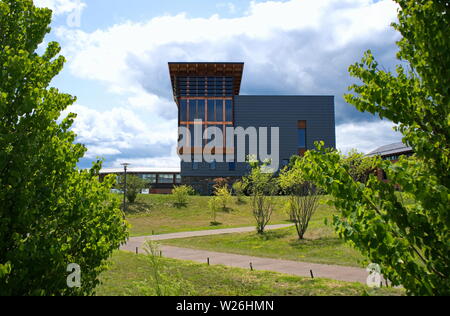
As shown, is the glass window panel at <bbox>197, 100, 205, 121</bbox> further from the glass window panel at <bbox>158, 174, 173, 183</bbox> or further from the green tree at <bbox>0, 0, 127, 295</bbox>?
the green tree at <bbox>0, 0, 127, 295</bbox>

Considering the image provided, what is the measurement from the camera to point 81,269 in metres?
5.37

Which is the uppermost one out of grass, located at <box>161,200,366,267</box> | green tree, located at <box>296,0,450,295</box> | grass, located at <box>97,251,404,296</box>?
green tree, located at <box>296,0,450,295</box>

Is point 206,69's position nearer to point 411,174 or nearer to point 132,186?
point 132,186

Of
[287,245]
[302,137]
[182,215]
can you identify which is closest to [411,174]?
[287,245]

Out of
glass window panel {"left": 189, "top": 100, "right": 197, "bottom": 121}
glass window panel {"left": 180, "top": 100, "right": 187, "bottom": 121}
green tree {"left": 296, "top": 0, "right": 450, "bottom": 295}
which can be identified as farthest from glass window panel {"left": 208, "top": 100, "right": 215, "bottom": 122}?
green tree {"left": 296, "top": 0, "right": 450, "bottom": 295}

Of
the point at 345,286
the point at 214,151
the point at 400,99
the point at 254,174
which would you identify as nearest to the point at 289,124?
the point at 214,151

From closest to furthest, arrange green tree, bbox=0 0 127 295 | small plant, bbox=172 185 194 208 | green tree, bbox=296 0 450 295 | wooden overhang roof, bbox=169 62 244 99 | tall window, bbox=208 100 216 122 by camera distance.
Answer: green tree, bbox=296 0 450 295, green tree, bbox=0 0 127 295, small plant, bbox=172 185 194 208, wooden overhang roof, bbox=169 62 244 99, tall window, bbox=208 100 216 122

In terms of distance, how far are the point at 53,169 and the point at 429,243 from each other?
17.1 feet

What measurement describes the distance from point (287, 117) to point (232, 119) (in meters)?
10.4

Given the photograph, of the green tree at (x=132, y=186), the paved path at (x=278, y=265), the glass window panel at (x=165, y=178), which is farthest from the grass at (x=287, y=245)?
the glass window panel at (x=165, y=178)

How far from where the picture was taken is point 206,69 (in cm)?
5888

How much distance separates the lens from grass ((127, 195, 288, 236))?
35000 mm

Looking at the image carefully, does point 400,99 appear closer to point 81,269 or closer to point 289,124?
point 81,269

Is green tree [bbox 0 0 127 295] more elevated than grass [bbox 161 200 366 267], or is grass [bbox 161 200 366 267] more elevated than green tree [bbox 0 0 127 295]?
green tree [bbox 0 0 127 295]
